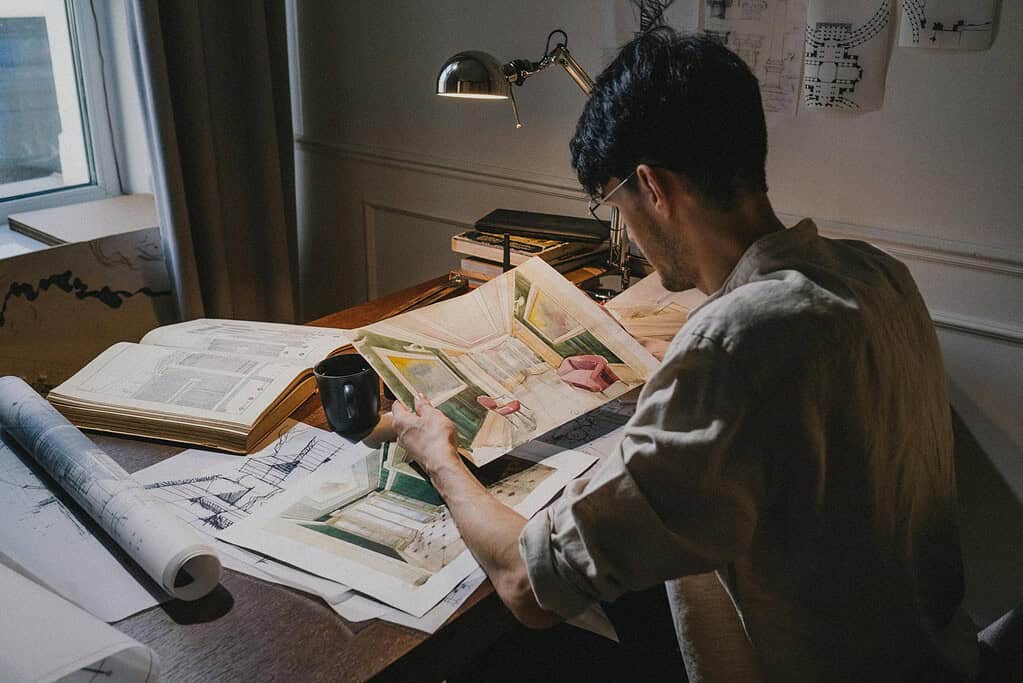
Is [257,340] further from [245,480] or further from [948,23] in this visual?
[948,23]

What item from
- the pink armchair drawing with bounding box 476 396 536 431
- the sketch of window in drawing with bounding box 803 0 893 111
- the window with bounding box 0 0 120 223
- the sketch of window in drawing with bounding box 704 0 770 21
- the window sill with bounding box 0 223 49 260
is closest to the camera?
the pink armchair drawing with bounding box 476 396 536 431

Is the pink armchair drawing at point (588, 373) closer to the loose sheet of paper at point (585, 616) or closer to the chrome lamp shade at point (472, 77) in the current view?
the loose sheet of paper at point (585, 616)

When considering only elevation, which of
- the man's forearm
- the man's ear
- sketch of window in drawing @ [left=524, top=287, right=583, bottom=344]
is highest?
the man's ear

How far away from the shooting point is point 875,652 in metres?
0.87

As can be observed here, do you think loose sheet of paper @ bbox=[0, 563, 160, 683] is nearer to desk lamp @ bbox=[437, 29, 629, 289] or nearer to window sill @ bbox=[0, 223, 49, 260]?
desk lamp @ bbox=[437, 29, 629, 289]

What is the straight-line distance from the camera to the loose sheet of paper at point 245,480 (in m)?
0.93

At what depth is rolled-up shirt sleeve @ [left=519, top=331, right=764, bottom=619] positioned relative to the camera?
752 mm

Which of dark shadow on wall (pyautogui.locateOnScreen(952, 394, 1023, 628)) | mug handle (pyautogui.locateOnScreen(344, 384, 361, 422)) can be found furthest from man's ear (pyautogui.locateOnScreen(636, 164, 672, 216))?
dark shadow on wall (pyautogui.locateOnScreen(952, 394, 1023, 628))

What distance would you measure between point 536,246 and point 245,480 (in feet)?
2.53

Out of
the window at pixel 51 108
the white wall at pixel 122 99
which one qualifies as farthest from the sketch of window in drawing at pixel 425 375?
the window at pixel 51 108

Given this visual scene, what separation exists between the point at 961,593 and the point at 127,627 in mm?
881

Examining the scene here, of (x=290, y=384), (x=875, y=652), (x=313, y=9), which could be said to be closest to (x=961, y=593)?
(x=875, y=652)

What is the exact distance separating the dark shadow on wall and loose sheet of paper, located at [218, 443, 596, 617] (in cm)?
89

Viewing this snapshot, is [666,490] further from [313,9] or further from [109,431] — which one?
[313,9]
